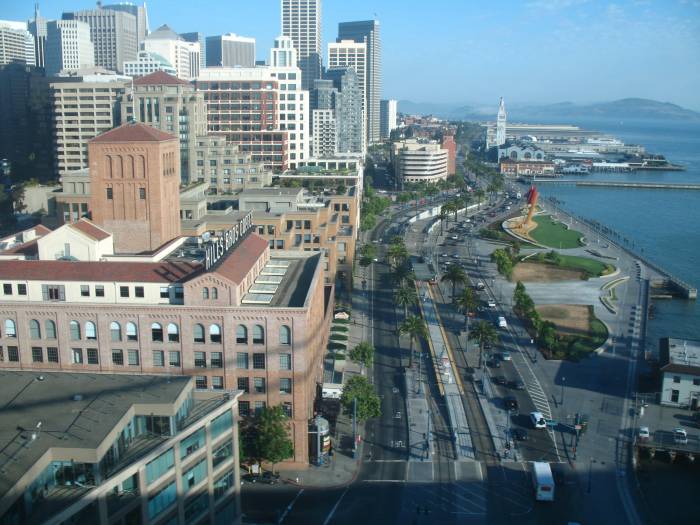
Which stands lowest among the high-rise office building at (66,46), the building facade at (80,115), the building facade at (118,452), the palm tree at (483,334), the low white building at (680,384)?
the low white building at (680,384)

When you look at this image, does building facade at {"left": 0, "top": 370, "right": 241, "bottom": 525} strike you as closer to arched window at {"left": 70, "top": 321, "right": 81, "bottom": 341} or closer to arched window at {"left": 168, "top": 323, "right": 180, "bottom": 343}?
arched window at {"left": 168, "top": 323, "right": 180, "bottom": 343}

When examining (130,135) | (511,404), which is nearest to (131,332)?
(130,135)

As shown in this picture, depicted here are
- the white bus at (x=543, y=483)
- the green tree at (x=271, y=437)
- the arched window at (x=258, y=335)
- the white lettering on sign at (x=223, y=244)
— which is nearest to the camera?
the white bus at (x=543, y=483)

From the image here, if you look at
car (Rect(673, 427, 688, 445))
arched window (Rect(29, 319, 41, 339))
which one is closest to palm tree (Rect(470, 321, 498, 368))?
car (Rect(673, 427, 688, 445))

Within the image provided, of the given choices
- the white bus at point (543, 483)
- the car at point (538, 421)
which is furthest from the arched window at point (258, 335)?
the car at point (538, 421)

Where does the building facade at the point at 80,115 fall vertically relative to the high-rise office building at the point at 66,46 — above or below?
below

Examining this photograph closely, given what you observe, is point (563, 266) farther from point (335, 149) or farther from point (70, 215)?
point (335, 149)

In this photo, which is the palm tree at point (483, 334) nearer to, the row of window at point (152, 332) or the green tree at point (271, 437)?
the row of window at point (152, 332)
